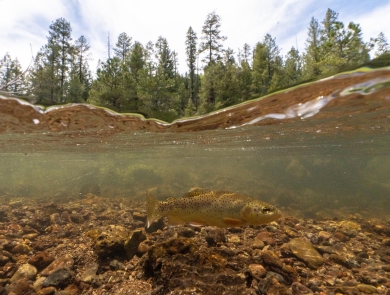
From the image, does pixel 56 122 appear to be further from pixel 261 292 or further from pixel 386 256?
pixel 386 256

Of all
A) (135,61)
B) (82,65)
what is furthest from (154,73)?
(82,65)

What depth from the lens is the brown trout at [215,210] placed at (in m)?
5.00

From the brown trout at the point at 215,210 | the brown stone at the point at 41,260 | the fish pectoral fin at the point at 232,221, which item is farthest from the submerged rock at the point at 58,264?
the fish pectoral fin at the point at 232,221

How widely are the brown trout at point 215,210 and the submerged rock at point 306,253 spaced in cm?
250

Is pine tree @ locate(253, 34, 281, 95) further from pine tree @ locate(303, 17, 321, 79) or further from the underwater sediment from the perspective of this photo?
the underwater sediment

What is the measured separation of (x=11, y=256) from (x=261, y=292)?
700 centimetres

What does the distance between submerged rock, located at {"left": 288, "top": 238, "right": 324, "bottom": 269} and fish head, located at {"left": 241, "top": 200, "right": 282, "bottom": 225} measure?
2495 millimetres

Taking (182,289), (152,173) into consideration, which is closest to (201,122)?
(182,289)

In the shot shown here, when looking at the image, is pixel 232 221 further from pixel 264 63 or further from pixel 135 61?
pixel 264 63

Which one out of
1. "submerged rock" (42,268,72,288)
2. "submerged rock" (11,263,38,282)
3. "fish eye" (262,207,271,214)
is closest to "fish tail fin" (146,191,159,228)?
"submerged rock" (42,268,72,288)

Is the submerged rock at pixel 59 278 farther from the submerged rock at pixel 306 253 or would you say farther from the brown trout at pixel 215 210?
the submerged rock at pixel 306 253

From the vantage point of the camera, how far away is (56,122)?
→ 12531 millimetres

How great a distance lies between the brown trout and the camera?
16.4 ft

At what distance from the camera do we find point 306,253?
22.0ft
